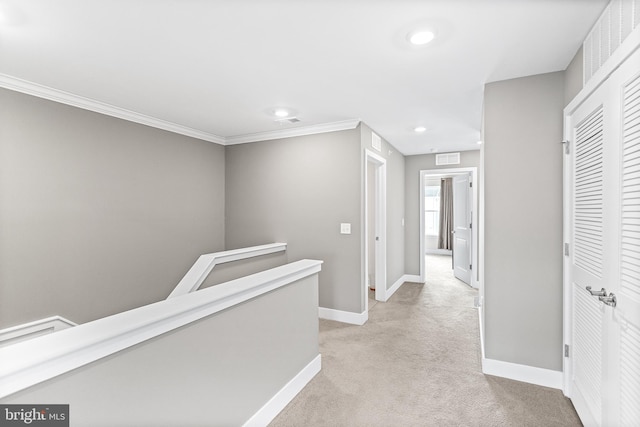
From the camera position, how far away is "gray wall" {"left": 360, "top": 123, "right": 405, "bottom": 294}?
4770 mm

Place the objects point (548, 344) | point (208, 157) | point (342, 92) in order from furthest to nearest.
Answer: point (208, 157) → point (342, 92) → point (548, 344)

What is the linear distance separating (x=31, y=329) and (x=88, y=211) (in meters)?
1.11

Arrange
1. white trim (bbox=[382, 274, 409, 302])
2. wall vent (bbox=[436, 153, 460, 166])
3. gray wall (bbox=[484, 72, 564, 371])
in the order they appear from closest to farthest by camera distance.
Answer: gray wall (bbox=[484, 72, 564, 371])
white trim (bbox=[382, 274, 409, 302])
wall vent (bbox=[436, 153, 460, 166])

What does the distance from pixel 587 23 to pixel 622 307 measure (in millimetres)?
1576

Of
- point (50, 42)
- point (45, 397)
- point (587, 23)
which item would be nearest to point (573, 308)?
point (587, 23)

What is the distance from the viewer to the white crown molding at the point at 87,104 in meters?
2.49

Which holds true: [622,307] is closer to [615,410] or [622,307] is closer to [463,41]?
[615,410]

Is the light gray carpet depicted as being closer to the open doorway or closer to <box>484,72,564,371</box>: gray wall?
<box>484,72,564,371</box>: gray wall

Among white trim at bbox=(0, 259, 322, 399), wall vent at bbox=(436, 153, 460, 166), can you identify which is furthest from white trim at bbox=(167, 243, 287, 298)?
wall vent at bbox=(436, 153, 460, 166)

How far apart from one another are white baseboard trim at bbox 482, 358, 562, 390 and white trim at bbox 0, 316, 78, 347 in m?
3.79

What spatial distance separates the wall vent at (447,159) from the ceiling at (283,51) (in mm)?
2322

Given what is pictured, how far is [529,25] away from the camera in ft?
5.74

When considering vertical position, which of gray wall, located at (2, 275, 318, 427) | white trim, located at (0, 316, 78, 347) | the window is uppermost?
the window

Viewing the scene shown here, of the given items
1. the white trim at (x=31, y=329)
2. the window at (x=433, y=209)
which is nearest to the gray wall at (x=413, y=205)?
the window at (x=433, y=209)
